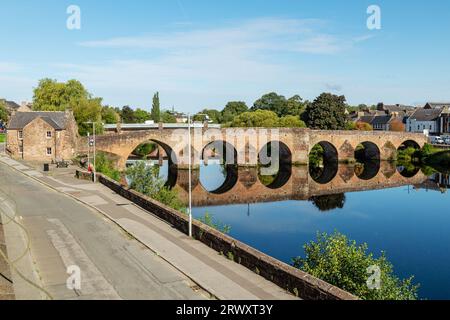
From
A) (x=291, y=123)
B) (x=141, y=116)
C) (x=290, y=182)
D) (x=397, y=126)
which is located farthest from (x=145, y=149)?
(x=397, y=126)

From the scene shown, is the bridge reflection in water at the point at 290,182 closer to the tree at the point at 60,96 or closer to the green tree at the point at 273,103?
the tree at the point at 60,96

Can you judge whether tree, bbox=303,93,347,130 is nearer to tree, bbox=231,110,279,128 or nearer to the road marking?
tree, bbox=231,110,279,128

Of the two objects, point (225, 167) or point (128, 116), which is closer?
point (225, 167)

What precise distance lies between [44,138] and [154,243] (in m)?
34.7

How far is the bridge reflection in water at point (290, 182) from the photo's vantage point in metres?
39.8

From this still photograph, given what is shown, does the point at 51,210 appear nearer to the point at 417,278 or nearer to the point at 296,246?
the point at 296,246

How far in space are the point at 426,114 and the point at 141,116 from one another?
69.4m

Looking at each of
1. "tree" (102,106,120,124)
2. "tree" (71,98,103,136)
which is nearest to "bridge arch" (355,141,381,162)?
"tree" (71,98,103,136)

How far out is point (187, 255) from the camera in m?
14.9

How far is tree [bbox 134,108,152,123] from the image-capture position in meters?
111

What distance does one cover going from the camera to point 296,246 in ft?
78.1

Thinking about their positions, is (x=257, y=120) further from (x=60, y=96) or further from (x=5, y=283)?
(x=5, y=283)
